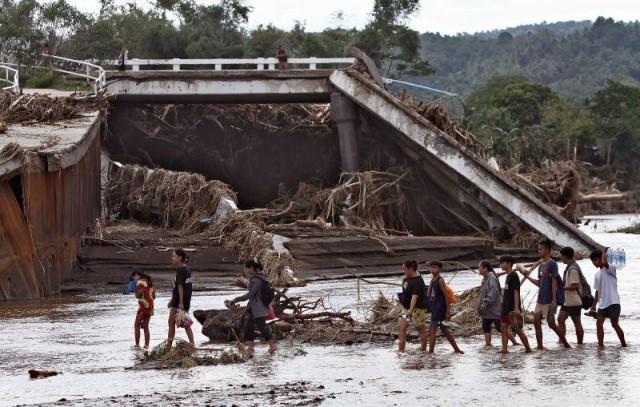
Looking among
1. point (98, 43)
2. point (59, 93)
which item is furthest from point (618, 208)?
point (59, 93)

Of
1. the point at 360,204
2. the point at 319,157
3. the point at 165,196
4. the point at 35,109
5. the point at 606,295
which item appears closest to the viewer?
the point at 606,295

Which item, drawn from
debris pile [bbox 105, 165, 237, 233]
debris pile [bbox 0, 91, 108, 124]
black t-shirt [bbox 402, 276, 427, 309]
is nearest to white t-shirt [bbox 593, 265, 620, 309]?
black t-shirt [bbox 402, 276, 427, 309]

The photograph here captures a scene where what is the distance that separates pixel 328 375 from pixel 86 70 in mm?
27044

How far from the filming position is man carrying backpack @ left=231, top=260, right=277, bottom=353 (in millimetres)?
16859

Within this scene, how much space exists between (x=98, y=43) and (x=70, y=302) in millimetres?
24497

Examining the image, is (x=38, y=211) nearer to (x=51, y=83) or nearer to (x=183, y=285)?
(x=183, y=285)

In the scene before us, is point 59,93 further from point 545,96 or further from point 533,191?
point 545,96

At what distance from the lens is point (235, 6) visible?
216 ft

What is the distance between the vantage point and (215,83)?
128ft

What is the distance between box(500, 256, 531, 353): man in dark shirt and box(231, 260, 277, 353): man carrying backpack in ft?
9.54

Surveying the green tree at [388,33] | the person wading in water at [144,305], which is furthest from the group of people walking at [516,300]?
the green tree at [388,33]

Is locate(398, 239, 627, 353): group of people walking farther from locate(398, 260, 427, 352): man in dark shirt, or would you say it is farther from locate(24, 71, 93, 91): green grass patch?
locate(24, 71, 93, 91): green grass patch

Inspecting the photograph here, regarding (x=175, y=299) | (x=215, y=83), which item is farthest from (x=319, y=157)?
(x=175, y=299)

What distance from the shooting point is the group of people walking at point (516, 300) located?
16.4 m
